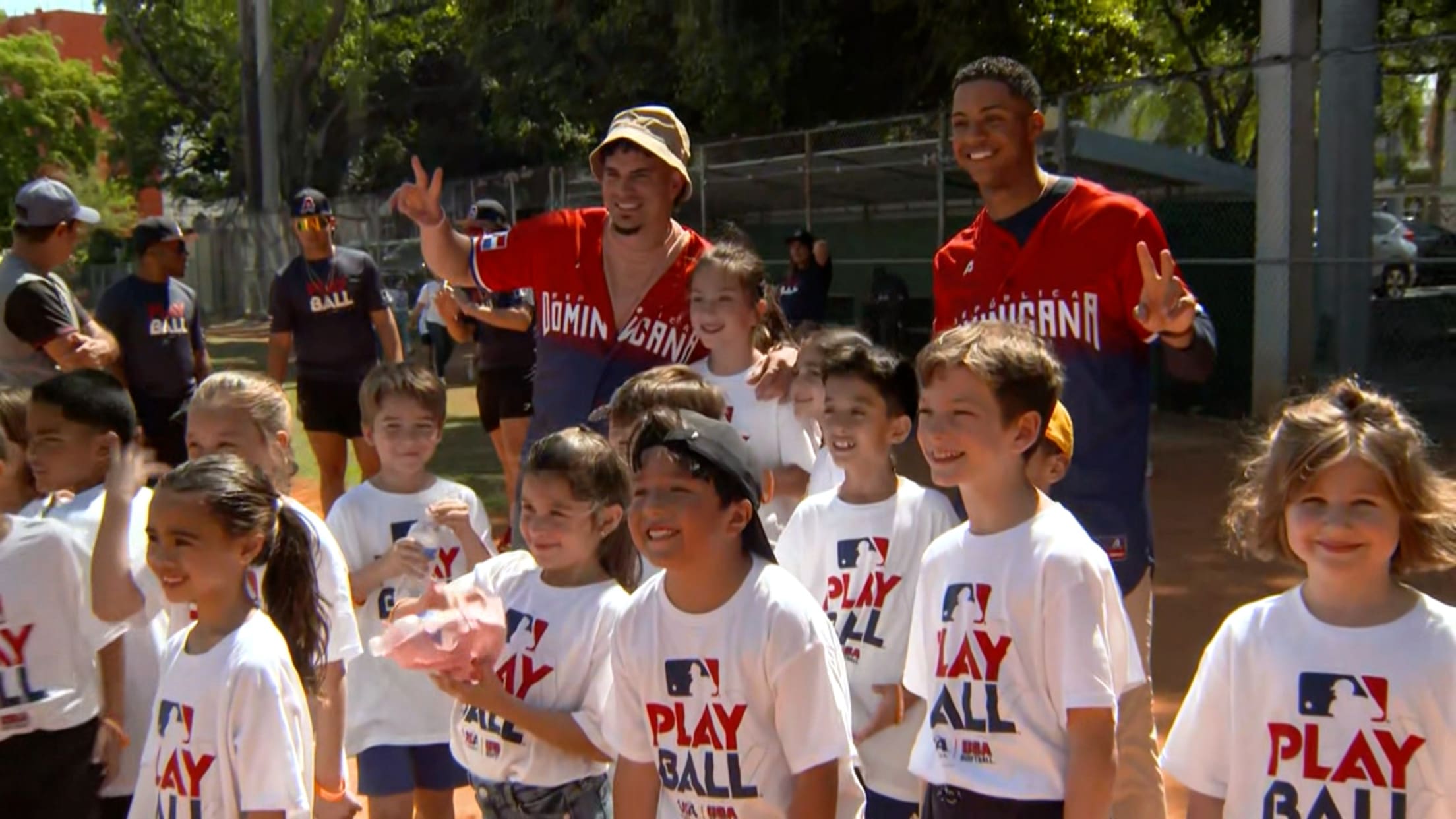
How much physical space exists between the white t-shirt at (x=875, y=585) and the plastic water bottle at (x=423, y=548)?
0.95 meters

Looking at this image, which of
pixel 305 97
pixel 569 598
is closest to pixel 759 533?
pixel 569 598

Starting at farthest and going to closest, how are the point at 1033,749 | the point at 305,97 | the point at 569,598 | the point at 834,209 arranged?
the point at 305,97 < the point at 834,209 < the point at 569,598 < the point at 1033,749

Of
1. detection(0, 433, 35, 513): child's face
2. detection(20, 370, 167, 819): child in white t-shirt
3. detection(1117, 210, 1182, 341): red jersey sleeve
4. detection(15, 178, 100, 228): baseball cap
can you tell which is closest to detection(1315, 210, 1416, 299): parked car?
detection(1117, 210, 1182, 341): red jersey sleeve

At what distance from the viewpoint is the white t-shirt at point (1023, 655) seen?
259 centimetres

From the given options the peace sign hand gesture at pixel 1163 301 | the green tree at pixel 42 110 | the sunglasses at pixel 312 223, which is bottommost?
the peace sign hand gesture at pixel 1163 301

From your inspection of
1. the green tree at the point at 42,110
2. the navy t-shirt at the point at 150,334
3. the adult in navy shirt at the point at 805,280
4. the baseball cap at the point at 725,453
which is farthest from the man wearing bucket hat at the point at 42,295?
the green tree at the point at 42,110

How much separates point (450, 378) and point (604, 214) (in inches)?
630

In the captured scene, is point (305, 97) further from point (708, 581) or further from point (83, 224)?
point (708, 581)

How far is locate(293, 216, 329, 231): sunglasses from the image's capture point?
7898mm

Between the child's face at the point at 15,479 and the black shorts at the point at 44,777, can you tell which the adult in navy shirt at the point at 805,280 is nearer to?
the child's face at the point at 15,479

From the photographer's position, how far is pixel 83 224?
659cm

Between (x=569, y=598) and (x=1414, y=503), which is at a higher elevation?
(x=1414, y=503)

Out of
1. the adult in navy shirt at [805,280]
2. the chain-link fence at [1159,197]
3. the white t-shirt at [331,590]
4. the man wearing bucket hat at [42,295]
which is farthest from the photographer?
the adult in navy shirt at [805,280]

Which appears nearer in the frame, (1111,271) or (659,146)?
(1111,271)
